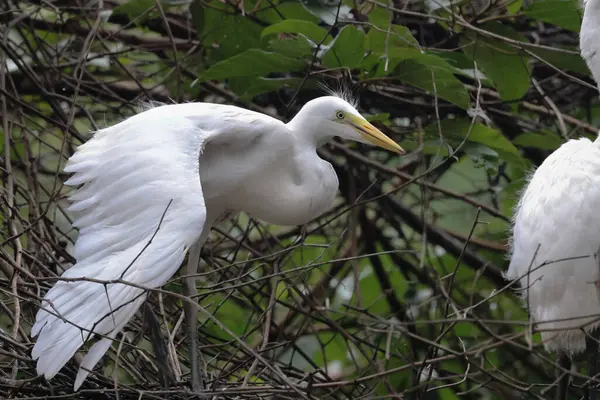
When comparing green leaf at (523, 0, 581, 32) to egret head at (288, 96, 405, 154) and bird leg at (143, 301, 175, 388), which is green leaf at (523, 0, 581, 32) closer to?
egret head at (288, 96, 405, 154)

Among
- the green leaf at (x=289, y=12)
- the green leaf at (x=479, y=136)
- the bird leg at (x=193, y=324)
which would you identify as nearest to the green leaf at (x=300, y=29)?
the green leaf at (x=289, y=12)

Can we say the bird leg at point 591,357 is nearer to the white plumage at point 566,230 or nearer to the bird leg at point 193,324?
the white plumage at point 566,230

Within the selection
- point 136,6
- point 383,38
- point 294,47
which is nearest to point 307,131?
point 294,47

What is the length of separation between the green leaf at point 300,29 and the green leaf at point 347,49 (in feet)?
0.16

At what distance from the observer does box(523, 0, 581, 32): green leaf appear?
2893 millimetres

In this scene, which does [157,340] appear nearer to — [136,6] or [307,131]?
[307,131]

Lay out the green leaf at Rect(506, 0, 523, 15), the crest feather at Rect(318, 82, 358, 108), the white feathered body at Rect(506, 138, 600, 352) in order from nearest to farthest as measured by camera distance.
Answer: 1. the white feathered body at Rect(506, 138, 600, 352)
2. the crest feather at Rect(318, 82, 358, 108)
3. the green leaf at Rect(506, 0, 523, 15)

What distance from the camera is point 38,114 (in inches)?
119

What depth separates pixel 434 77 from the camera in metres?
2.78

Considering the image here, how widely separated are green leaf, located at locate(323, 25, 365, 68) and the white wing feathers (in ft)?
1.63

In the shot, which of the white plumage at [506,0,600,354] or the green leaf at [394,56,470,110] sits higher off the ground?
the green leaf at [394,56,470,110]

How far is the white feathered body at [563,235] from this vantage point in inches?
93.3

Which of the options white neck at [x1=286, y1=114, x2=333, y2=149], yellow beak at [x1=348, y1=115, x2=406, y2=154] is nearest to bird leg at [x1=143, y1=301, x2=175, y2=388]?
white neck at [x1=286, y1=114, x2=333, y2=149]

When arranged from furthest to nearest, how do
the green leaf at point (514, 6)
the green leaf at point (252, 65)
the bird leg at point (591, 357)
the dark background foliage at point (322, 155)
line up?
the green leaf at point (514, 6) → the green leaf at point (252, 65) → the bird leg at point (591, 357) → the dark background foliage at point (322, 155)
